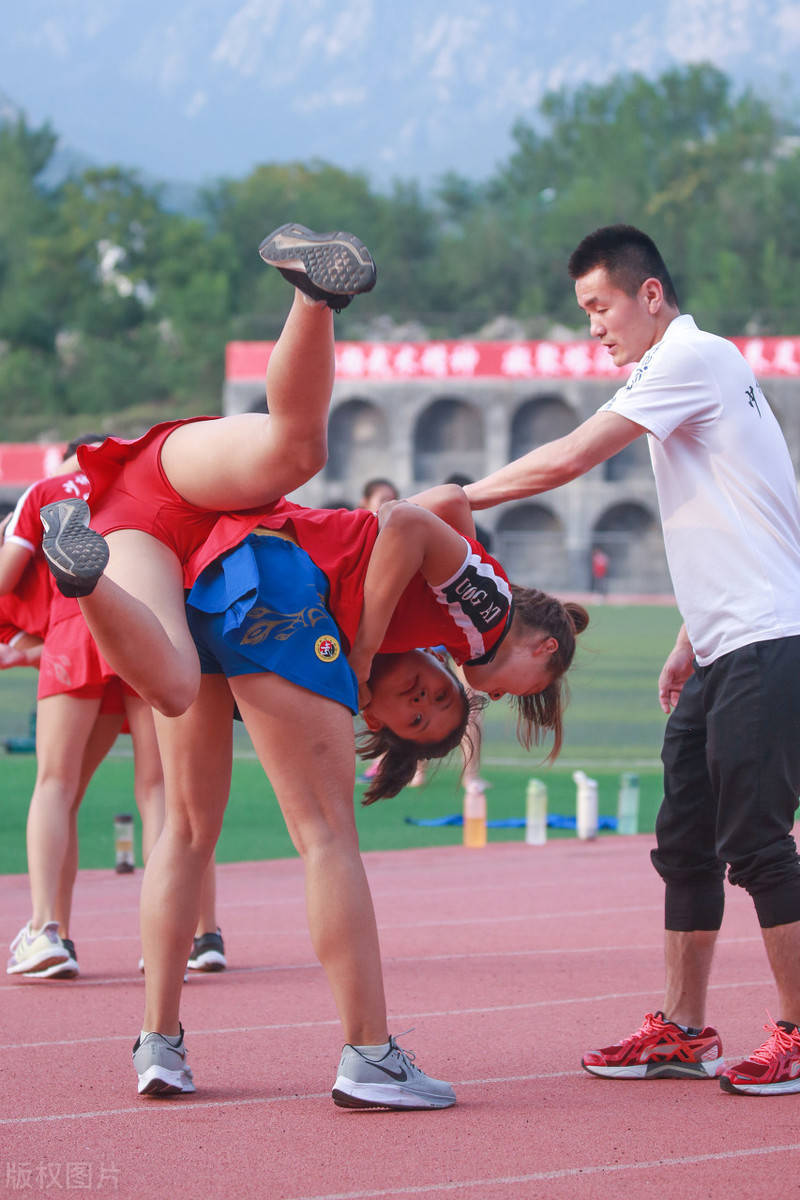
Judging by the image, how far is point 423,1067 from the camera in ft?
14.4

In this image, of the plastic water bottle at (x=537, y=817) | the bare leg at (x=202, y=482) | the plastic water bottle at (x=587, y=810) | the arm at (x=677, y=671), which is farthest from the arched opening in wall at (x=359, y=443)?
the bare leg at (x=202, y=482)

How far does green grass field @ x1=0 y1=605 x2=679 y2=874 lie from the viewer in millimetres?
9562

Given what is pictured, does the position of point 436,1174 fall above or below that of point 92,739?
below

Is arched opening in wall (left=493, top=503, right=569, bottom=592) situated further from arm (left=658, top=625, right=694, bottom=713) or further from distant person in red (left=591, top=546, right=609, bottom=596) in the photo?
arm (left=658, top=625, right=694, bottom=713)

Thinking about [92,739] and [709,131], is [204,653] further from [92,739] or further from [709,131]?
[709,131]

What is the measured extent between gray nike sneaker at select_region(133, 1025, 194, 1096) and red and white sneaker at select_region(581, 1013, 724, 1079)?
116 cm

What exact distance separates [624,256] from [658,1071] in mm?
2289

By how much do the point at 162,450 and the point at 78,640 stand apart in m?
2.03

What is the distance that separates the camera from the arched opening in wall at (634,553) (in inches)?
1926

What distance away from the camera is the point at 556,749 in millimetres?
4281

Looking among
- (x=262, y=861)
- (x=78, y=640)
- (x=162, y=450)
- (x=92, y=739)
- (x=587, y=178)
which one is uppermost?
(x=587, y=178)

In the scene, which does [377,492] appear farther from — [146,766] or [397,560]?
[397,560]

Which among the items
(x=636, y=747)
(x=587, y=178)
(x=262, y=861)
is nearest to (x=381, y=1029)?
(x=262, y=861)

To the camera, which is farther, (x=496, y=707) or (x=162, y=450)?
(x=496, y=707)
